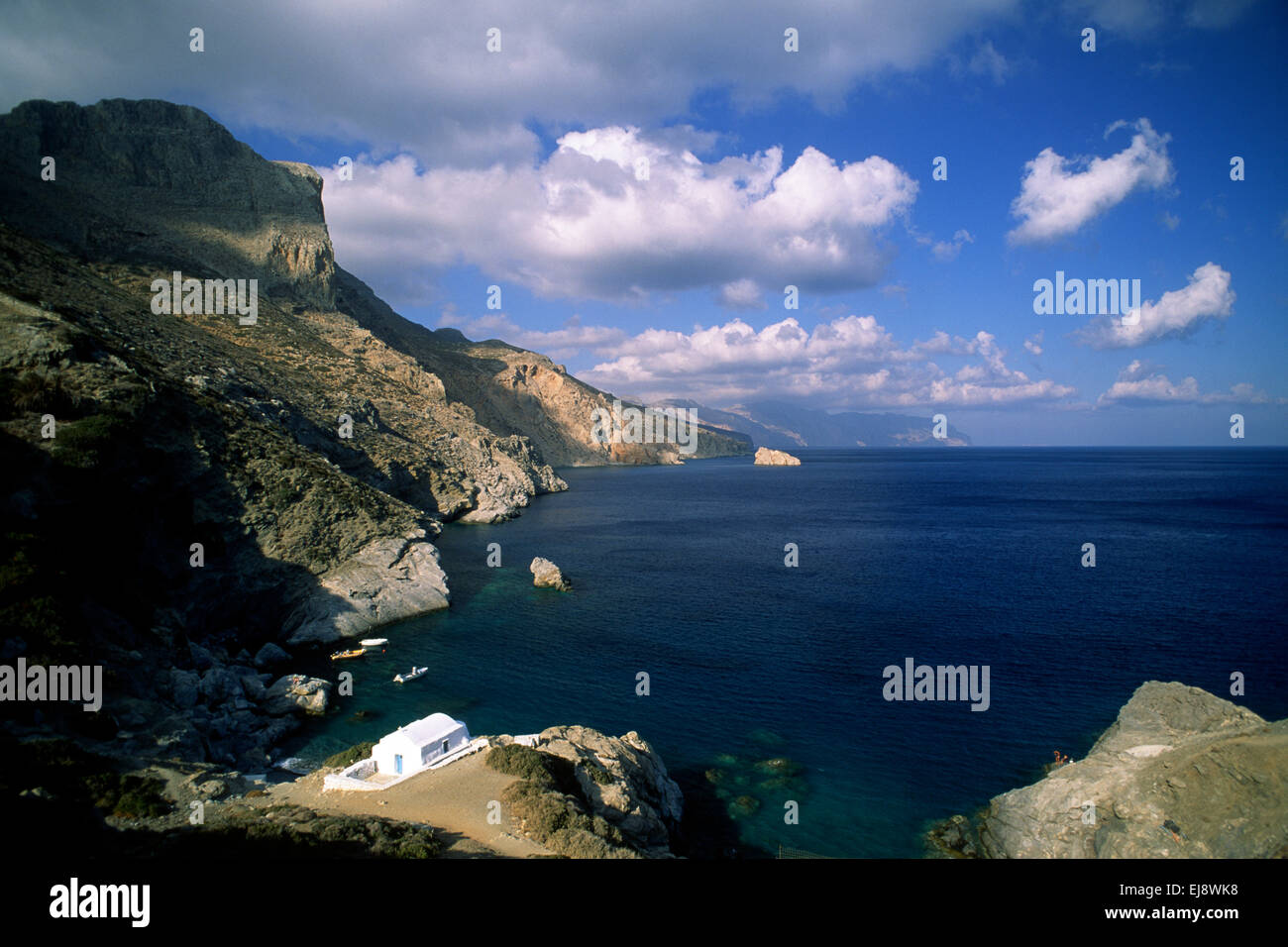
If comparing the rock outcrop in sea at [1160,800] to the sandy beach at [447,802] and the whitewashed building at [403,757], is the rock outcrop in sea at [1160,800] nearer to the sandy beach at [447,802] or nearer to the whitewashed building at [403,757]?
the sandy beach at [447,802]

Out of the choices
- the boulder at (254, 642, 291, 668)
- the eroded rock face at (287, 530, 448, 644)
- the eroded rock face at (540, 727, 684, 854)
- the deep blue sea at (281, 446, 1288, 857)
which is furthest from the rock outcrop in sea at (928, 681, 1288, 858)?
the eroded rock face at (287, 530, 448, 644)

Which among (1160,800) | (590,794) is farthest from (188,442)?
(1160,800)

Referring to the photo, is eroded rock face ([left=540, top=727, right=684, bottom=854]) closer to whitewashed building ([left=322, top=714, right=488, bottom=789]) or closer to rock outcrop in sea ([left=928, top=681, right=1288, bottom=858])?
whitewashed building ([left=322, top=714, right=488, bottom=789])

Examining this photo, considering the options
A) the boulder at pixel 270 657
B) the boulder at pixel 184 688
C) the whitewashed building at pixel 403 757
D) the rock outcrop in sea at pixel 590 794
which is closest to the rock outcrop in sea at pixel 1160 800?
the rock outcrop in sea at pixel 590 794

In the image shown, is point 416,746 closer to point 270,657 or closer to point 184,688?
point 184,688
